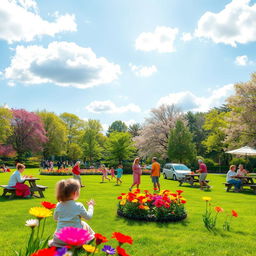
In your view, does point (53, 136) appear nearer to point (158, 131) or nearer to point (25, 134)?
point (25, 134)

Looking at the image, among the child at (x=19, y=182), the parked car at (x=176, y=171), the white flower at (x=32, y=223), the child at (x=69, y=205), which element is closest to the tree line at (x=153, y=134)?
the parked car at (x=176, y=171)

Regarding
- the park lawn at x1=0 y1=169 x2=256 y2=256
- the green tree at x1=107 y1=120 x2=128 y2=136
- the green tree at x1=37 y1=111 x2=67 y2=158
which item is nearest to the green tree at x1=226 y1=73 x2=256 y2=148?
the park lawn at x1=0 y1=169 x2=256 y2=256

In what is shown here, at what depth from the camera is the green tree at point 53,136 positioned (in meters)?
52.6

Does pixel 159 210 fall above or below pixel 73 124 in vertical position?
below

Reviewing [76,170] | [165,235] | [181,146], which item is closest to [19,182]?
[76,170]

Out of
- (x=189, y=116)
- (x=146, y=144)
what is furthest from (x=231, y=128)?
(x=189, y=116)

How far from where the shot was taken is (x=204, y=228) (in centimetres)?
638

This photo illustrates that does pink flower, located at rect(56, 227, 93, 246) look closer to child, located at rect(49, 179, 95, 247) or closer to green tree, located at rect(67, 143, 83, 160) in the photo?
child, located at rect(49, 179, 95, 247)

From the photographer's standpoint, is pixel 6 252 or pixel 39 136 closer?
pixel 6 252

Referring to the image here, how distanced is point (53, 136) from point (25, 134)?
6216mm

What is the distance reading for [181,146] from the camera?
3578 cm

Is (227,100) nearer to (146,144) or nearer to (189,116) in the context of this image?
(146,144)

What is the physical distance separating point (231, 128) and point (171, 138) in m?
8.07

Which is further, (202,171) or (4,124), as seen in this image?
(4,124)
